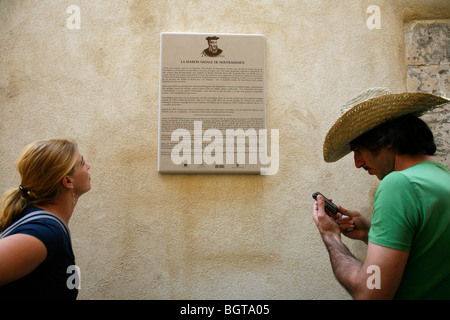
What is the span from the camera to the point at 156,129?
99.6 inches

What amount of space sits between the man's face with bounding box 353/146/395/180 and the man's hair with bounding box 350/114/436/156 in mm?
21

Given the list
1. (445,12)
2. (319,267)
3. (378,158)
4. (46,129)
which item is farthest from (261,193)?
(445,12)

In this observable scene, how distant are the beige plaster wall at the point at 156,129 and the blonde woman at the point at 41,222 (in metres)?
0.76

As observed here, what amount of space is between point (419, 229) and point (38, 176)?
5.49ft

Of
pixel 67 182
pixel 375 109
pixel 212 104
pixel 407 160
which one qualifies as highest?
pixel 212 104

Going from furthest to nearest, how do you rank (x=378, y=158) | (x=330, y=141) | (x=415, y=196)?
(x=330, y=141), (x=378, y=158), (x=415, y=196)

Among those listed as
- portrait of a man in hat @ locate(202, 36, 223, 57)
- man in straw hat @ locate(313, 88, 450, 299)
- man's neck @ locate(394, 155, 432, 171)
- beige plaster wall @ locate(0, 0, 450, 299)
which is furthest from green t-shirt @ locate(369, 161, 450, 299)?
portrait of a man in hat @ locate(202, 36, 223, 57)

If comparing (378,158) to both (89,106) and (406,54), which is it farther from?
(89,106)

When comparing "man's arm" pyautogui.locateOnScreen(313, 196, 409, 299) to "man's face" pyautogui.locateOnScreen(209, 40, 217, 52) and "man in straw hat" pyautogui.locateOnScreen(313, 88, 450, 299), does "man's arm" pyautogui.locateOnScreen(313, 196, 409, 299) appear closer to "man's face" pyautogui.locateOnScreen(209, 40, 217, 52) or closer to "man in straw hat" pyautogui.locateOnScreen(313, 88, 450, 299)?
"man in straw hat" pyautogui.locateOnScreen(313, 88, 450, 299)

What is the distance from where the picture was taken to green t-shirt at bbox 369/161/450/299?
4.04 ft

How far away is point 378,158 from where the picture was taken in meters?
1.53

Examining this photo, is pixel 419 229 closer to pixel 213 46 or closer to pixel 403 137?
pixel 403 137

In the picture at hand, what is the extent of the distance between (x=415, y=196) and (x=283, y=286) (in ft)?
4.56

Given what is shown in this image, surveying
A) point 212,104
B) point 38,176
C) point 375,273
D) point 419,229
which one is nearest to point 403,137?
point 419,229
